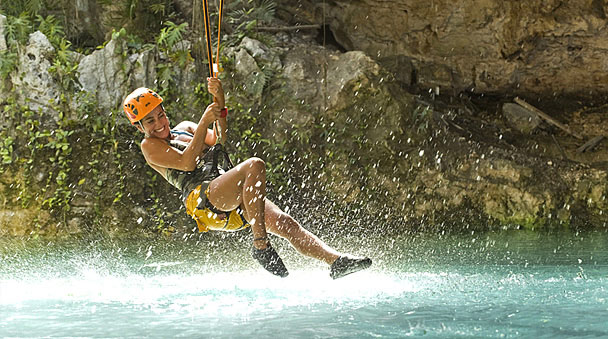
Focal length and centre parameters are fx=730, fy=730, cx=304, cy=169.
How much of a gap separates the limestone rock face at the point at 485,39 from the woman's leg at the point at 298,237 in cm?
815

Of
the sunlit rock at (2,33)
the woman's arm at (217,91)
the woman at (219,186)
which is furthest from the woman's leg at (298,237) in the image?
the sunlit rock at (2,33)

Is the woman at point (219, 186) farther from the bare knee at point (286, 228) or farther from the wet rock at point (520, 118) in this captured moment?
the wet rock at point (520, 118)

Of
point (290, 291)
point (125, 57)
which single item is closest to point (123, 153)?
point (125, 57)

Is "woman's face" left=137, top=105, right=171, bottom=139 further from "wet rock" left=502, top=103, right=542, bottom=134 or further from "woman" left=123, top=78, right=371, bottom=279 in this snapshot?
"wet rock" left=502, top=103, right=542, bottom=134

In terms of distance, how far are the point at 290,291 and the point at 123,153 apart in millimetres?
6316

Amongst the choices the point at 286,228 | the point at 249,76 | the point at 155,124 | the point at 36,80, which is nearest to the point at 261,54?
the point at 249,76

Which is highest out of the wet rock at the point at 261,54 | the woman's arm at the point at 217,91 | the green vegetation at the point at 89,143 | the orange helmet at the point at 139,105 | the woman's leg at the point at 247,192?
the woman's arm at the point at 217,91

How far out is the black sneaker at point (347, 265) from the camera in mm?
5918

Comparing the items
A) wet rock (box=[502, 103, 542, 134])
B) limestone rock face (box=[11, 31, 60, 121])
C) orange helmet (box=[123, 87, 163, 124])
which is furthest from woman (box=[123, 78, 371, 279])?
wet rock (box=[502, 103, 542, 134])

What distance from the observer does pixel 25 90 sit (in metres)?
12.0

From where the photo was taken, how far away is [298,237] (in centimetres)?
631

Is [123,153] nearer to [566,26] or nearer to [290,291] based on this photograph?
[290,291]

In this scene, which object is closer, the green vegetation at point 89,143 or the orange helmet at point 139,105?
the orange helmet at point 139,105

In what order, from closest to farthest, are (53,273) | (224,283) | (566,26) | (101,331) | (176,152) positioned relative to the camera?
1. (101,331)
2. (176,152)
3. (224,283)
4. (53,273)
5. (566,26)
